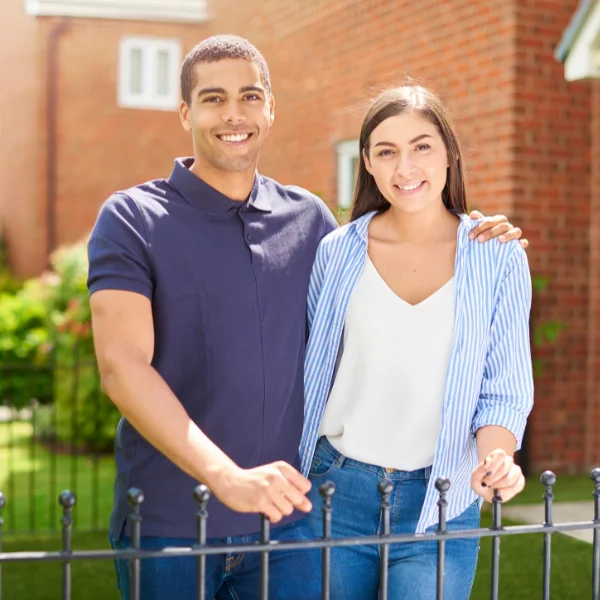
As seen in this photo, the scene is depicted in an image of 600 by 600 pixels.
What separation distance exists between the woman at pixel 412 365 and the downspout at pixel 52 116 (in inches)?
606

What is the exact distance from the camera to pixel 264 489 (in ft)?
6.96

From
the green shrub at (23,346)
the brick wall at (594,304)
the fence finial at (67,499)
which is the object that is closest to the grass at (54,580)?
the fence finial at (67,499)

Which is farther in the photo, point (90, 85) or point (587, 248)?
point (90, 85)

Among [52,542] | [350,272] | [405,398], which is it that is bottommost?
[52,542]

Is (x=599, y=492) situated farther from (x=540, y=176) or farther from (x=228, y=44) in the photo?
(x=540, y=176)

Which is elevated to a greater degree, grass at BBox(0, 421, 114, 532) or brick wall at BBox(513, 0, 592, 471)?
brick wall at BBox(513, 0, 592, 471)

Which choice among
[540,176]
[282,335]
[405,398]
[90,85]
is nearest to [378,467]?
[405,398]

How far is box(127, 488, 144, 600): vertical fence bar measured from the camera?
216 centimetres

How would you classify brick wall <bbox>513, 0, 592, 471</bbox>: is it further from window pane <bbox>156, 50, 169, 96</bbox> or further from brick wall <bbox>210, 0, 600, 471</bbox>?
window pane <bbox>156, 50, 169, 96</bbox>

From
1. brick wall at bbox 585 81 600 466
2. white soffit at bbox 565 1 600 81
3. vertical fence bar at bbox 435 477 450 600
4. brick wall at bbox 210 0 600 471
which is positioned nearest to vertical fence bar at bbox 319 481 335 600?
vertical fence bar at bbox 435 477 450 600

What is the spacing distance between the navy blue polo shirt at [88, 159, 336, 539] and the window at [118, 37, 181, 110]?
15778 millimetres

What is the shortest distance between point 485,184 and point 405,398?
5.45 m

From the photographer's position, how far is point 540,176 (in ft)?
25.1

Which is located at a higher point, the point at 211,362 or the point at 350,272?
the point at 350,272
